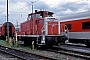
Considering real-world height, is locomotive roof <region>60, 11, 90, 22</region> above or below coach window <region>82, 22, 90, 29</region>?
above

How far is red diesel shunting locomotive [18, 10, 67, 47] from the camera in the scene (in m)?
18.0

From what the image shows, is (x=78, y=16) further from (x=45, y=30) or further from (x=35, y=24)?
(x=45, y=30)

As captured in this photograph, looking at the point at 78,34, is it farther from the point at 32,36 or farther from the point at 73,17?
the point at 32,36

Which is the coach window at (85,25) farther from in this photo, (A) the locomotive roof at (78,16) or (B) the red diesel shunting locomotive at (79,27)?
(A) the locomotive roof at (78,16)

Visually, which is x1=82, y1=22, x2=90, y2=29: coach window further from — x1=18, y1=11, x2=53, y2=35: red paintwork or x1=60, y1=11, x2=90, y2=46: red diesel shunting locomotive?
x1=18, y1=11, x2=53, y2=35: red paintwork

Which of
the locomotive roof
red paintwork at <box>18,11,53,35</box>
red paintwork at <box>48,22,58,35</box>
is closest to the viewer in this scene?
red paintwork at <box>48,22,58,35</box>

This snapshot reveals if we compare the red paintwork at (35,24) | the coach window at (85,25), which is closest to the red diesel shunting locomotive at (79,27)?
the coach window at (85,25)

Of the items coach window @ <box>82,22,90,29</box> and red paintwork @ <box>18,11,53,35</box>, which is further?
coach window @ <box>82,22,90,29</box>

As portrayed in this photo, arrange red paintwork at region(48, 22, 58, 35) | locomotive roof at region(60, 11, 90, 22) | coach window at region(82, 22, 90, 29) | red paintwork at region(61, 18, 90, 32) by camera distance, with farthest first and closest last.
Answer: red paintwork at region(61, 18, 90, 32) < locomotive roof at region(60, 11, 90, 22) < coach window at region(82, 22, 90, 29) < red paintwork at region(48, 22, 58, 35)

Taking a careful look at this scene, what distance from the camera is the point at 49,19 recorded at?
18719mm

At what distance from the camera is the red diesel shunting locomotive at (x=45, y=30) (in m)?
18.0

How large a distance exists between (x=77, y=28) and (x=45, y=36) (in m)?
5.77

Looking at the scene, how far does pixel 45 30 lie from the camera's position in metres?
18.2

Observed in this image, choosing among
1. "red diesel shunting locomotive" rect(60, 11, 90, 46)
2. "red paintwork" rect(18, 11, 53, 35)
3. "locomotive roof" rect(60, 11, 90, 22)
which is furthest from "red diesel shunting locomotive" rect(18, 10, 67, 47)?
"locomotive roof" rect(60, 11, 90, 22)
